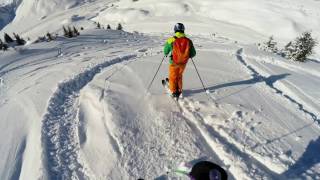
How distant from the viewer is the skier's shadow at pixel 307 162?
521cm

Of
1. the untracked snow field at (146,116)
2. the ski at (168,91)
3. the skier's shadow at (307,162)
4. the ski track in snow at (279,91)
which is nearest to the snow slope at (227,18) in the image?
the ski track in snow at (279,91)

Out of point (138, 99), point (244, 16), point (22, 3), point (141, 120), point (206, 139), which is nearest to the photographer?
point (206, 139)

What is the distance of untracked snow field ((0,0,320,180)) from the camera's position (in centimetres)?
529

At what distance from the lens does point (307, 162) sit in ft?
18.2

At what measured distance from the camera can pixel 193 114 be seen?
692 cm

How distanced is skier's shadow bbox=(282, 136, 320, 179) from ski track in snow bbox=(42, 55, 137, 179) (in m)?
3.83

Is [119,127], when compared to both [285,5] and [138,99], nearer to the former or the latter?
[138,99]

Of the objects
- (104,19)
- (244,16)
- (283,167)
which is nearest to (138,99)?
(283,167)

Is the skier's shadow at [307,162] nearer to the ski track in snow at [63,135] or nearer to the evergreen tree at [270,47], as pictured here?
the ski track in snow at [63,135]

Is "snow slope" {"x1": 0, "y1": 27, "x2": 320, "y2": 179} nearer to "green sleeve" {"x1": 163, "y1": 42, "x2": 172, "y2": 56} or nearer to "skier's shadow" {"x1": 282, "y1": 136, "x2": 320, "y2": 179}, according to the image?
"skier's shadow" {"x1": 282, "y1": 136, "x2": 320, "y2": 179}

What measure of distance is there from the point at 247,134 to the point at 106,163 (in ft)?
10.3

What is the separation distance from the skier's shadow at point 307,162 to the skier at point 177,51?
334 centimetres

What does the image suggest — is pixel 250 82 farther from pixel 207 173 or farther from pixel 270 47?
pixel 270 47

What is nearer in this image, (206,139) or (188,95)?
(206,139)
